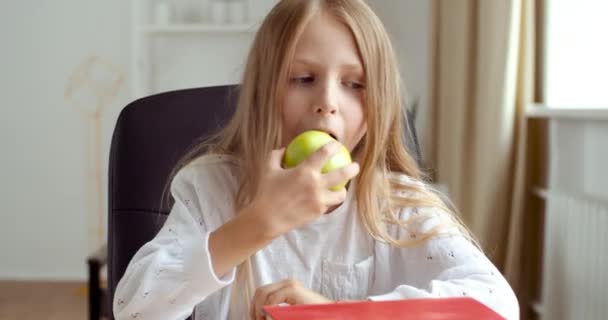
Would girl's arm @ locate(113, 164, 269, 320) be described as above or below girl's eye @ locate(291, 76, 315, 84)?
below

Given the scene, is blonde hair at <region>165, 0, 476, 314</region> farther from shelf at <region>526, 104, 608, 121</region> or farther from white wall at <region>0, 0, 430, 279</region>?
white wall at <region>0, 0, 430, 279</region>

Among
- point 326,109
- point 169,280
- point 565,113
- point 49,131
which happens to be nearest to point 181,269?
point 169,280

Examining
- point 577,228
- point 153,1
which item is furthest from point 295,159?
point 153,1

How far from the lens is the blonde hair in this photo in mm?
893

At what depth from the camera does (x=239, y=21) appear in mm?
3844

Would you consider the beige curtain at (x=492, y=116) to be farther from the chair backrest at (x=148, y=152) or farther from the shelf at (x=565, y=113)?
the chair backrest at (x=148, y=152)

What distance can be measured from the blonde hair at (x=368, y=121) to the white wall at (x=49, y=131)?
3091mm

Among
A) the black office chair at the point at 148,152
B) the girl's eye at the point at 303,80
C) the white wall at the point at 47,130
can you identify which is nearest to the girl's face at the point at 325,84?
the girl's eye at the point at 303,80

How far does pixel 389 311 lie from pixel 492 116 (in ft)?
5.63

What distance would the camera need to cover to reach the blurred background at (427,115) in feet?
6.21

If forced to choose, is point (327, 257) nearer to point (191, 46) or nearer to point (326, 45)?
point (326, 45)

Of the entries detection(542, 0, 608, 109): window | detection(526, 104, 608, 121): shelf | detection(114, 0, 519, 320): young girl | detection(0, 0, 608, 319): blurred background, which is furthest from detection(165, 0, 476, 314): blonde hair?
detection(542, 0, 608, 109): window

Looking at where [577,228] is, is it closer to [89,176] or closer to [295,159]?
[295,159]

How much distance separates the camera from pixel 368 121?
92 centimetres
